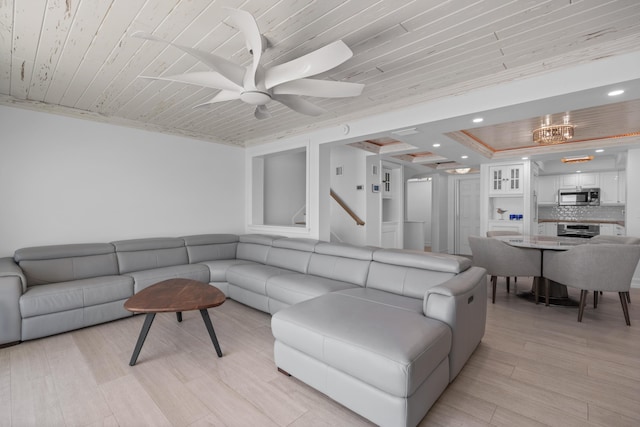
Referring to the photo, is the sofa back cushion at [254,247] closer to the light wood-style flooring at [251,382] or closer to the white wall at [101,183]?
the white wall at [101,183]

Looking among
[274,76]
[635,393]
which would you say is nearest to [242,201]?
[274,76]

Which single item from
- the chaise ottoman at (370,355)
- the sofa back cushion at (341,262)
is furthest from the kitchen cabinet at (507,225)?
the chaise ottoman at (370,355)

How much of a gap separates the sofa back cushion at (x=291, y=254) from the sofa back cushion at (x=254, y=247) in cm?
12

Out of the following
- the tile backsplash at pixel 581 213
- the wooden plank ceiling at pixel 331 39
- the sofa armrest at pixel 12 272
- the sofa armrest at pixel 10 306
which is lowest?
the sofa armrest at pixel 10 306

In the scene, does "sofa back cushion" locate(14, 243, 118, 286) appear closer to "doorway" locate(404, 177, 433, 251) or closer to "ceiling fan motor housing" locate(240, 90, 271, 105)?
"ceiling fan motor housing" locate(240, 90, 271, 105)

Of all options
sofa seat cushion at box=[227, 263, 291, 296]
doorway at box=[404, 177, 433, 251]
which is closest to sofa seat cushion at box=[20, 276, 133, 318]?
sofa seat cushion at box=[227, 263, 291, 296]

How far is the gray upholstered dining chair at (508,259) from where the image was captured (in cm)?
375

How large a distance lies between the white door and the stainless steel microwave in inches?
69.5

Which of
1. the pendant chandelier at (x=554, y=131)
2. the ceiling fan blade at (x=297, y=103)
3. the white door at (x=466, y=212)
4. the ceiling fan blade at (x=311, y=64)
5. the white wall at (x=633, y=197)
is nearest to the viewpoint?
the ceiling fan blade at (x=311, y=64)

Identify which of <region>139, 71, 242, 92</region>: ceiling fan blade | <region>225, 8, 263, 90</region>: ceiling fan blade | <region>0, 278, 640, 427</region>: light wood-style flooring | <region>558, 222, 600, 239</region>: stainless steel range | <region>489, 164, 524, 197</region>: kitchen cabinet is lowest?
<region>0, 278, 640, 427</region>: light wood-style flooring

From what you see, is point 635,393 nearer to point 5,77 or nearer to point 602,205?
point 5,77

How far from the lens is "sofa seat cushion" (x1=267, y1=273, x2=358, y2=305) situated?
111 inches

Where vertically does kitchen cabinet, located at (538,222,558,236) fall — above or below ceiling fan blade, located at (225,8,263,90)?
below

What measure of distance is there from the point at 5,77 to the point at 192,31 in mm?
2186
